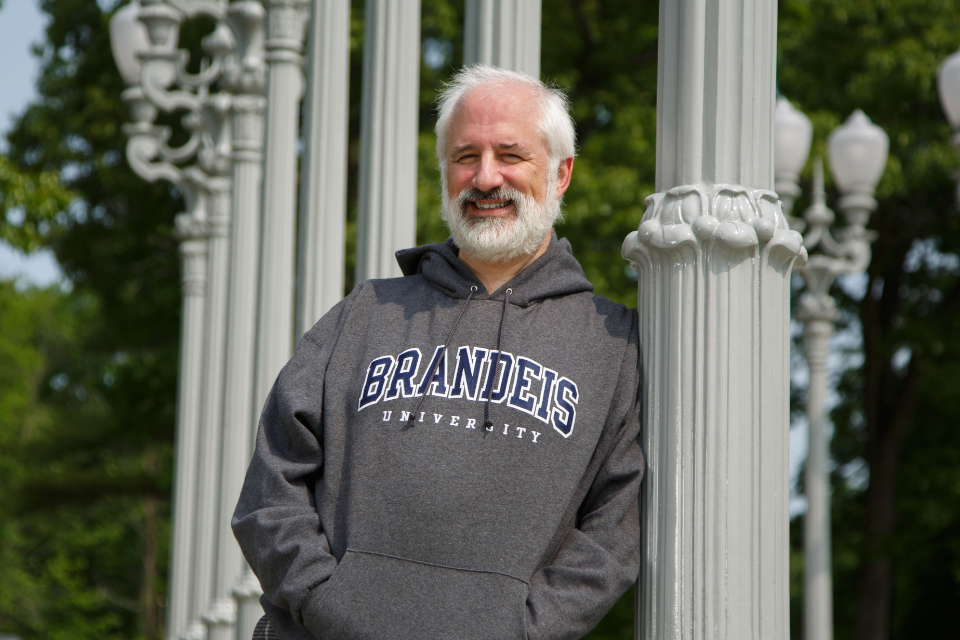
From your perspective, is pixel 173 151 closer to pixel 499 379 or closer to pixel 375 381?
pixel 375 381

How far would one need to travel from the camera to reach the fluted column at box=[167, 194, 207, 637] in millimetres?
10320

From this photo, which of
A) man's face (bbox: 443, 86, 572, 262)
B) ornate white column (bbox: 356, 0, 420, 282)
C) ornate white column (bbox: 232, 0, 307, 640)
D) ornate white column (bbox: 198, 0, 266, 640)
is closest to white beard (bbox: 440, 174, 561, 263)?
man's face (bbox: 443, 86, 572, 262)

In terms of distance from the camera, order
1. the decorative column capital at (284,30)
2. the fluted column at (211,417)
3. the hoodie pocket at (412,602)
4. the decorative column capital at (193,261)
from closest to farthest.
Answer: the hoodie pocket at (412,602) → the decorative column capital at (284,30) → the fluted column at (211,417) → the decorative column capital at (193,261)

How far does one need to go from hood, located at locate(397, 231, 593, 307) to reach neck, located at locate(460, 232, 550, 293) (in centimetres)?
2

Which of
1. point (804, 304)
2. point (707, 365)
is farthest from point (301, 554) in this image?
point (804, 304)

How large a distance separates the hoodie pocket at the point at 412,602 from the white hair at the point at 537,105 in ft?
3.04

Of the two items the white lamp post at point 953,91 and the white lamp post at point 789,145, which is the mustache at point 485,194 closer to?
the white lamp post at point 953,91

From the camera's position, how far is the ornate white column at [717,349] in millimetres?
2402

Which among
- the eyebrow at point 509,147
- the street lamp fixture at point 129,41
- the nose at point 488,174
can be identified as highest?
the street lamp fixture at point 129,41

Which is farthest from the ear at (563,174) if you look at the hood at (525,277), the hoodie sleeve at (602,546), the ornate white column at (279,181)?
the ornate white column at (279,181)

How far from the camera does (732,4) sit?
2.55 metres

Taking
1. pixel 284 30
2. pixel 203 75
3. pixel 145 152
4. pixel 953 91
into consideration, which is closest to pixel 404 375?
pixel 284 30

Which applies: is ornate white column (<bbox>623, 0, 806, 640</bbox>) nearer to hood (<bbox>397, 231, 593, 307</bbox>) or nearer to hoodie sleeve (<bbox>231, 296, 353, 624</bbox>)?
hood (<bbox>397, 231, 593, 307</bbox>)

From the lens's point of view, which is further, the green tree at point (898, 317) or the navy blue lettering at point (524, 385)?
the green tree at point (898, 317)
